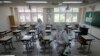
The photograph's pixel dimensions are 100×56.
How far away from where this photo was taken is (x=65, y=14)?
11.3 metres

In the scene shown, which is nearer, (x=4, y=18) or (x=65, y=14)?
(x=4, y=18)

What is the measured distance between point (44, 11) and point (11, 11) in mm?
4155

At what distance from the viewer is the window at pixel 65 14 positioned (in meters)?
11.2

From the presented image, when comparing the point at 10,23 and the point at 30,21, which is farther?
the point at 30,21

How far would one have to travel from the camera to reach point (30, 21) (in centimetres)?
1162

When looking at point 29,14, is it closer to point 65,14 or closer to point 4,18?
point 4,18

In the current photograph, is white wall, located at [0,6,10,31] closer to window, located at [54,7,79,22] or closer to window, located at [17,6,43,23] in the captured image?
window, located at [17,6,43,23]

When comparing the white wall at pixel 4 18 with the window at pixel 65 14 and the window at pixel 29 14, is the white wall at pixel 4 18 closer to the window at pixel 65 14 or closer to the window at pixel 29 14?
the window at pixel 29 14

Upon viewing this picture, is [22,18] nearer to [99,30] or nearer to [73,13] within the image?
[73,13]

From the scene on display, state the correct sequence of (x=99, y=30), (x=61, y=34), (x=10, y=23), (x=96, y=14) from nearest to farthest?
1. (x=61, y=34)
2. (x=99, y=30)
3. (x=96, y=14)
4. (x=10, y=23)

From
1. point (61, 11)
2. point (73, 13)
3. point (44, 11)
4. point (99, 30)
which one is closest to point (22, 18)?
point (44, 11)

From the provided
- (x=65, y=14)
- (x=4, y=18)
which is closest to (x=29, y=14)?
(x=4, y=18)

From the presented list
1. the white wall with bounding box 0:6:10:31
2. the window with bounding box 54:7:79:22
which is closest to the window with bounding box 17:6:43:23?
the white wall with bounding box 0:6:10:31

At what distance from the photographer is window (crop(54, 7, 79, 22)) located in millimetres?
11227
